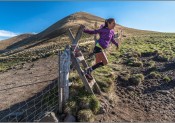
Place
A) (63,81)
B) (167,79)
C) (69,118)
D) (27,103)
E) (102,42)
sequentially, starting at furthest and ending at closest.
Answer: (167,79), (27,103), (102,42), (63,81), (69,118)

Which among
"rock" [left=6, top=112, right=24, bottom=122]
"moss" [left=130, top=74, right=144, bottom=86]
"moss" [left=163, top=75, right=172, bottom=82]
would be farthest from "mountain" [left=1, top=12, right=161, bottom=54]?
→ "rock" [left=6, top=112, right=24, bottom=122]

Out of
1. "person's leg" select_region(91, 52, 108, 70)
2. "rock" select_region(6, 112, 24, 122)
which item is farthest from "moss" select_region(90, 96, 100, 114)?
"rock" select_region(6, 112, 24, 122)

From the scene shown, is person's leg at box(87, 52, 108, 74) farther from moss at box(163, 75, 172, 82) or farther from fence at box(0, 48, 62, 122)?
moss at box(163, 75, 172, 82)

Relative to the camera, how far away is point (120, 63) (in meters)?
17.6

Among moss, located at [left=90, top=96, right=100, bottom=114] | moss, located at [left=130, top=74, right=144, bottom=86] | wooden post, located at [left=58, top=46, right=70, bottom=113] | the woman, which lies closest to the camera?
wooden post, located at [left=58, top=46, right=70, bottom=113]

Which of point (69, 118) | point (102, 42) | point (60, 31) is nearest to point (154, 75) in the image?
point (102, 42)

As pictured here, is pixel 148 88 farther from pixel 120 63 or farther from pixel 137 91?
pixel 120 63

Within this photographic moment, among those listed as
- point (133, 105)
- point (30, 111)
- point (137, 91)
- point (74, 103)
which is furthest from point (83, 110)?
point (137, 91)

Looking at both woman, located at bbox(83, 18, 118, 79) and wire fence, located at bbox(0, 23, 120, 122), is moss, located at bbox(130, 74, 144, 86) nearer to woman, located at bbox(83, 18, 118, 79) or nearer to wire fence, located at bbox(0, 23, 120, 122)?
woman, located at bbox(83, 18, 118, 79)

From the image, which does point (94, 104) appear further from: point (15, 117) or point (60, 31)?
point (60, 31)

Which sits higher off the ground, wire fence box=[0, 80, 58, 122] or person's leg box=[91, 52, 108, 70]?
person's leg box=[91, 52, 108, 70]

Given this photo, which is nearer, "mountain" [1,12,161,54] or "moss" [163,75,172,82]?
"moss" [163,75,172,82]

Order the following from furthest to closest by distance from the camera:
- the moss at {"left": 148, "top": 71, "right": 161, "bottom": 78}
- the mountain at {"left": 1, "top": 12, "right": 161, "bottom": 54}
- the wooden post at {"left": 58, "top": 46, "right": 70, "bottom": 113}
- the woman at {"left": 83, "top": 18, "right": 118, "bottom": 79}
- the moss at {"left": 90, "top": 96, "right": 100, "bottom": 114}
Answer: the mountain at {"left": 1, "top": 12, "right": 161, "bottom": 54}
the moss at {"left": 148, "top": 71, "right": 161, "bottom": 78}
the woman at {"left": 83, "top": 18, "right": 118, "bottom": 79}
the moss at {"left": 90, "top": 96, "right": 100, "bottom": 114}
the wooden post at {"left": 58, "top": 46, "right": 70, "bottom": 113}

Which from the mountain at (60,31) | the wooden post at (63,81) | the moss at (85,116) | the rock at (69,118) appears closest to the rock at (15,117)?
the wooden post at (63,81)
